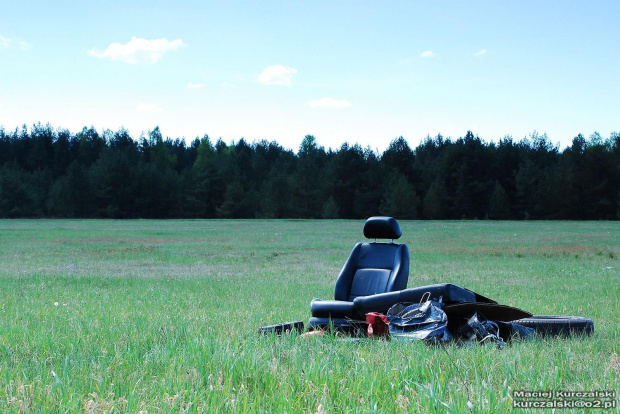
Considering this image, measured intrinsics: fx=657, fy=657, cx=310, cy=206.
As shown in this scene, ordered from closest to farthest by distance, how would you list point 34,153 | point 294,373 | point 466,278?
point 294,373, point 466,278, point 34,153

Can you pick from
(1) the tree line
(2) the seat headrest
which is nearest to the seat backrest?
(2) the seat headrest

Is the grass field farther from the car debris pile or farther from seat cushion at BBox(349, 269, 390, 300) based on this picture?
seat cushion at BBox(349, 269, 390, 300)

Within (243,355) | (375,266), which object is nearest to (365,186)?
(375,266)

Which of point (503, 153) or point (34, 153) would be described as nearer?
point (503, 153)

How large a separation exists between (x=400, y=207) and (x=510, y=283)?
240 feet

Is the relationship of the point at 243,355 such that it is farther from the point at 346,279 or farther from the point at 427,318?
the point at 346,279

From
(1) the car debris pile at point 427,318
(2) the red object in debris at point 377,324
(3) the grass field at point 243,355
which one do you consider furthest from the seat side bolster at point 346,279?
(2) the red object in debris at point 377,324

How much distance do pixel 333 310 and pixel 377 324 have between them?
0.80 meters

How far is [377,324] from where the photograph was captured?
7.13m

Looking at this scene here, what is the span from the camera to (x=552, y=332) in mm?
7836

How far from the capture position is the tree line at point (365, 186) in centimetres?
8431

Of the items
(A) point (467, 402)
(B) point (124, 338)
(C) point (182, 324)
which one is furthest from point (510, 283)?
(A) point (467, 402)

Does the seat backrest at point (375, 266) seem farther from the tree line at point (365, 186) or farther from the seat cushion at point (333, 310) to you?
the tree line at point (365, 186)

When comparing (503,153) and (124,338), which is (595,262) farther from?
(503,153)
